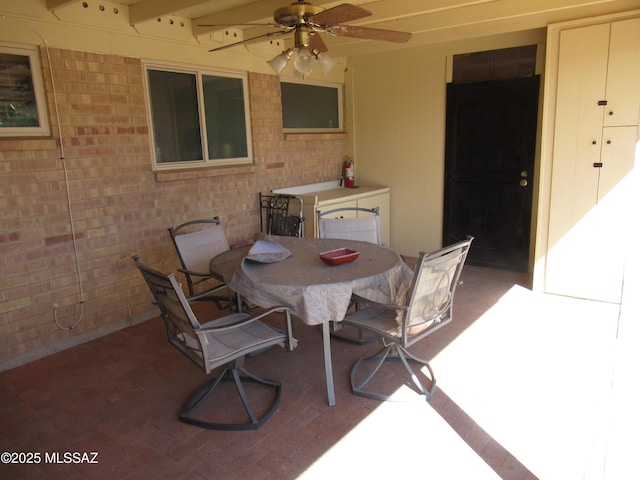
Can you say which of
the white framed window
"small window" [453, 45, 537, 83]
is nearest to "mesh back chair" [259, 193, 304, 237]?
the white framed window

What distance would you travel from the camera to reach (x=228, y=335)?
263 cm

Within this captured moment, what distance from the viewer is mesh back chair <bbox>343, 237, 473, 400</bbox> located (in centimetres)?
246

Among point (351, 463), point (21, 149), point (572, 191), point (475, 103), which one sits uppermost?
point (475, 103)

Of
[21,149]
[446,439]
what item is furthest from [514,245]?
[21,149]

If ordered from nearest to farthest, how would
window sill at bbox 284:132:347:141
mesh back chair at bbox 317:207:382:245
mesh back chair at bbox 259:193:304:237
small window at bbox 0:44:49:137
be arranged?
small window at bbox 0:44:49:137, mesh back chair at bbox 317:207:382:245, mesh back chair at bbox 259:193:304:237, window sill at bbox 284:132:347:141

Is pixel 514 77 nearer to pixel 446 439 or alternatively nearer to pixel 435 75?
pixel 435 75

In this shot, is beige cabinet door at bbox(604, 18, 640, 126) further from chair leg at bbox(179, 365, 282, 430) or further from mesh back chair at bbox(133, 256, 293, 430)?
chair leg at bbox(179, 365, 282, 430)

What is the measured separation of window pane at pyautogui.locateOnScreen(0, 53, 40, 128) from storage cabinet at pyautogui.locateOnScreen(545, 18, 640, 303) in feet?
13.9

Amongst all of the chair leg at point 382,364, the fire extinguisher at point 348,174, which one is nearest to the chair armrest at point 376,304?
the chair leg at point 382,364

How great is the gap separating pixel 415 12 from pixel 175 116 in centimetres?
224

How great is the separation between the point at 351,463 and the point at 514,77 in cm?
432

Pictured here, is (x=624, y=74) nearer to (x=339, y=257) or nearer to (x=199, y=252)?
(x=339, y=257)

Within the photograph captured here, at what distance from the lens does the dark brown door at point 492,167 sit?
4992mm

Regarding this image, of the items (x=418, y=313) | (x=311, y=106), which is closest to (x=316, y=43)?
(x=418, y=313)
